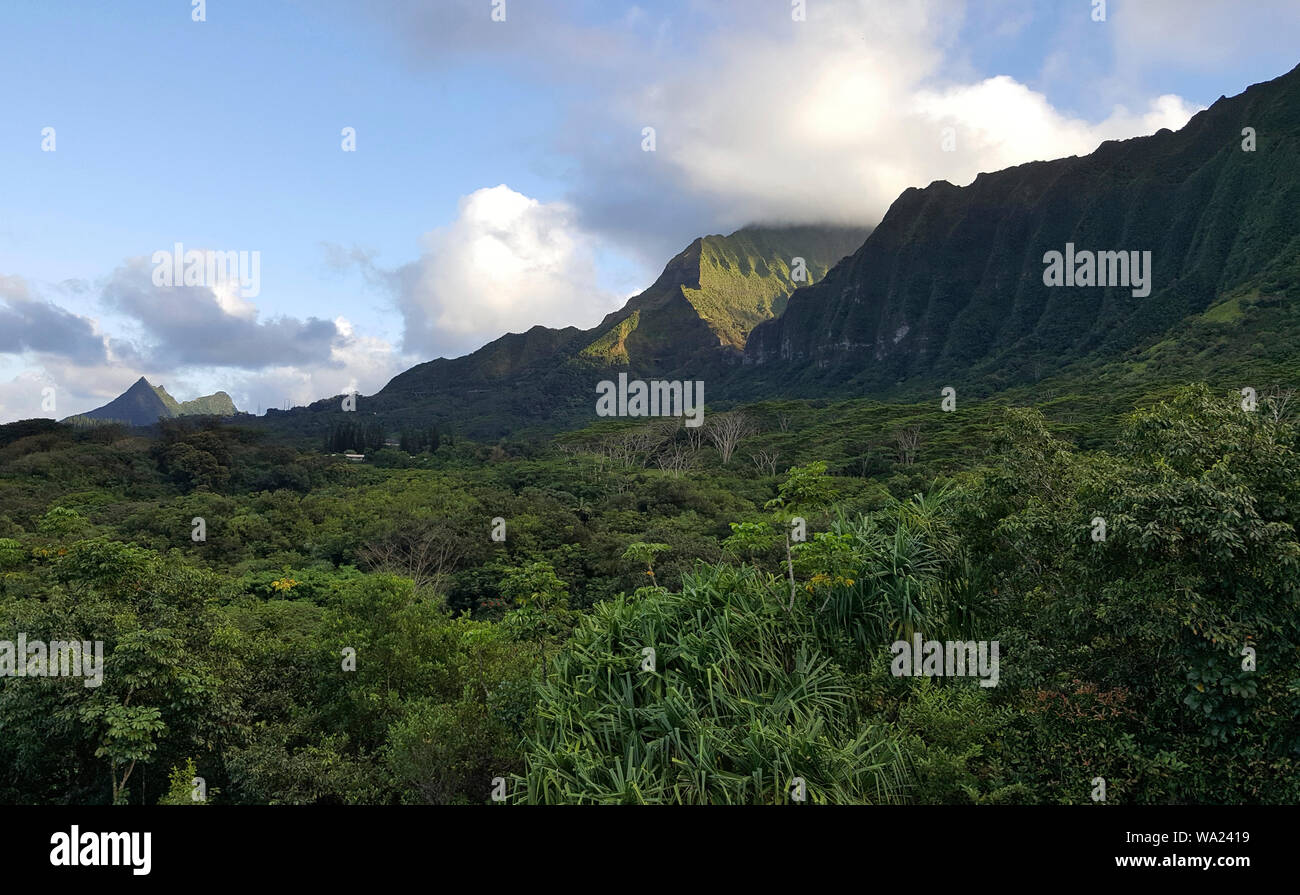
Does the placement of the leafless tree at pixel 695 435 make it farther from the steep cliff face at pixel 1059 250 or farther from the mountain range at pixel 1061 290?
the steep cliff face at pixel 1059 250

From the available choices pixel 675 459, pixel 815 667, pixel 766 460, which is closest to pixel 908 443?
pixel 766 460

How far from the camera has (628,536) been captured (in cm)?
3678

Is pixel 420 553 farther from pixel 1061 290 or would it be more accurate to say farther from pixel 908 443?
pixel 1061 290

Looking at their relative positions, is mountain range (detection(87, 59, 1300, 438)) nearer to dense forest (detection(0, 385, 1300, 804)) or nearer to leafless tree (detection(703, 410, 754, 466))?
leafless tree (detection(703, 410, 754, 466))

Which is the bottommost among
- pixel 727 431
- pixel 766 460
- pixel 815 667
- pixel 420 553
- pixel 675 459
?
pixel 420 553

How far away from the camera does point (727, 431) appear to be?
7806 cm

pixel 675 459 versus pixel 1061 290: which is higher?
pixel 1061 290

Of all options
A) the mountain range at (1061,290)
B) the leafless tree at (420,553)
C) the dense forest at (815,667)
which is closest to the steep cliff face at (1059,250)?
the mountain range at (1061,290)

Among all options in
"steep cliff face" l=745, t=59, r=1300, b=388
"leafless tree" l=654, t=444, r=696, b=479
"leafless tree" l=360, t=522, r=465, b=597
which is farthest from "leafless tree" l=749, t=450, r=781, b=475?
"steep cliff face" l=745, t=59, r=1300, b=388

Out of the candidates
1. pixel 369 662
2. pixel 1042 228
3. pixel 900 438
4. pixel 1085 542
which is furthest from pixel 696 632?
pixel 1042 228

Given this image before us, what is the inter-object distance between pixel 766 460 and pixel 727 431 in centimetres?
1069

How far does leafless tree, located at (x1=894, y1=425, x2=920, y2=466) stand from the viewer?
189 feet
